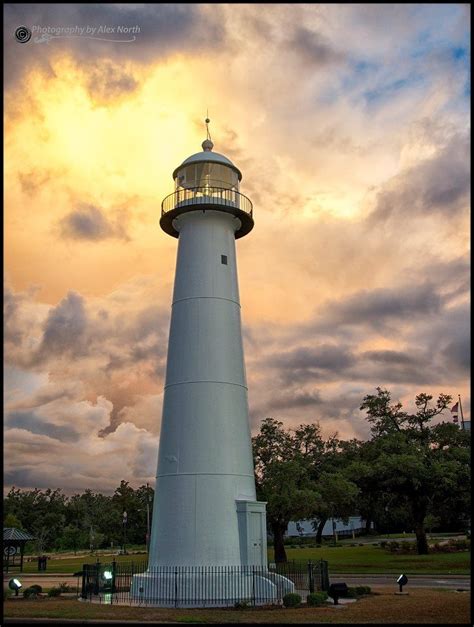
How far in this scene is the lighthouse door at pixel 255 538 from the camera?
24.0 meters

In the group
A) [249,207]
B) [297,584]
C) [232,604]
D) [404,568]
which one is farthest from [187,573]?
[404,568]

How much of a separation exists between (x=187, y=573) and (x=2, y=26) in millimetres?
17615

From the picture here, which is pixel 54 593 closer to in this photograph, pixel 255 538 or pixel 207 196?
pixel 255 538

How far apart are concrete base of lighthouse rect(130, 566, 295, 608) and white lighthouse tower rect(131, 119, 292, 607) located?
→ 0.12 ft

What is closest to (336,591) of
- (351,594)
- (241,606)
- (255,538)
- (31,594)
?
(351,594)

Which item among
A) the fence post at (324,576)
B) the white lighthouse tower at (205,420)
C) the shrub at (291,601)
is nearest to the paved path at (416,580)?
the fence post at (324,576)

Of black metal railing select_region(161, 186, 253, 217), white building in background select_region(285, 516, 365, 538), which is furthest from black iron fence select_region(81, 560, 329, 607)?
white building in background select_region(285, 516, 365, 538)

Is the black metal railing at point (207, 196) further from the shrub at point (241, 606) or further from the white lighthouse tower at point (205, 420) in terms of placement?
the shrub at point (241, 606)

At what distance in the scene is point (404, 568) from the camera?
1666 inches

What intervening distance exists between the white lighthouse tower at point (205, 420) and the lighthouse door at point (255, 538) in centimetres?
4

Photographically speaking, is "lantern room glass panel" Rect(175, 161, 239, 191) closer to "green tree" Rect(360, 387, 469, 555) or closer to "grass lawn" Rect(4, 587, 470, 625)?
"grass lawn" Rect(4, 587, 470, 625)

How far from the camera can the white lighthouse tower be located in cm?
2323

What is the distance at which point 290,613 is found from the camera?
20281 mm

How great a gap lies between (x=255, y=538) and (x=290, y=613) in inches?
167
